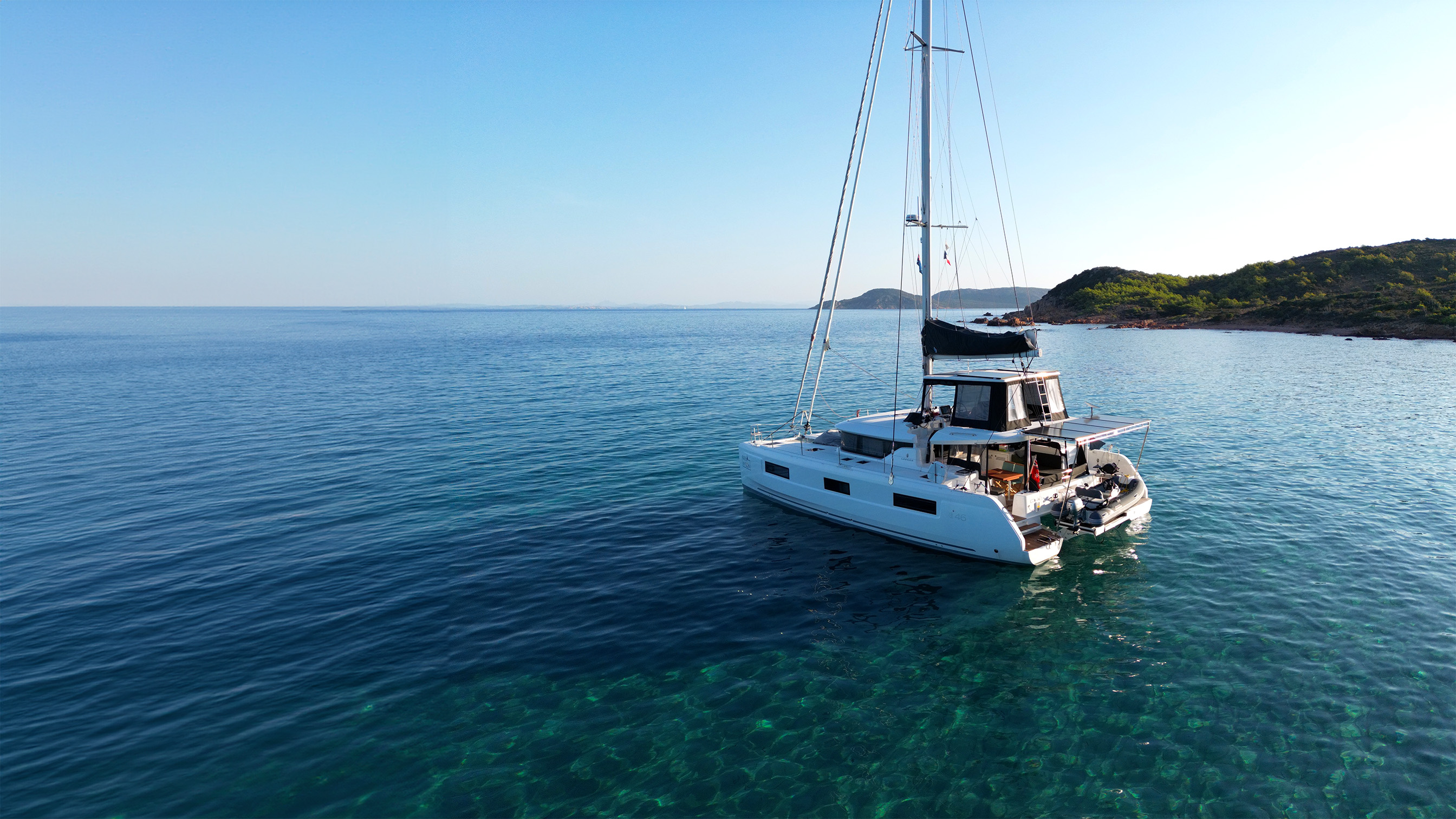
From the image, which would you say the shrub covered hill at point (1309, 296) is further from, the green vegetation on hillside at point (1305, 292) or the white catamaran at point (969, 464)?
the white catamaran at point (969, 464)

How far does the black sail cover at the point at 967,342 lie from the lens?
58.6 ft

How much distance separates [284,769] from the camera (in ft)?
31.3

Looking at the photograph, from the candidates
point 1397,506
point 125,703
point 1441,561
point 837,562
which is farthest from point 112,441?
point 1397,506

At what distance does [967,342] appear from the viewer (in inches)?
747

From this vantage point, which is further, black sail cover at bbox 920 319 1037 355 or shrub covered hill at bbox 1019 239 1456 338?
shrub covered hill at bbox 1019 239 1456 338

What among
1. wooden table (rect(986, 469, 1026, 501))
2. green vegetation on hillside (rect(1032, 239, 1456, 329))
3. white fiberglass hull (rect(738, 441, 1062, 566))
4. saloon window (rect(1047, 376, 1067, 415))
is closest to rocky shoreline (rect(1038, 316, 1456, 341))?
green vegetation on hillside (rect(1032, 239, 1456, 329))

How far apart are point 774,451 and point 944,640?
30.3ft

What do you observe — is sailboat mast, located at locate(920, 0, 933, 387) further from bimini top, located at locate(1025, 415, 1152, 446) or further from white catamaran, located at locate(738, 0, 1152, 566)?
bimini top, located at locate(1025, 415, 1152, 446)

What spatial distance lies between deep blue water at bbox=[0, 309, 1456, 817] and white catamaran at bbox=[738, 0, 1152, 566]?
1069mm

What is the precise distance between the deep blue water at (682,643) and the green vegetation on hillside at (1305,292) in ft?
253

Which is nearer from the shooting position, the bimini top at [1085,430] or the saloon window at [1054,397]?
the bimini top at [1085,430]

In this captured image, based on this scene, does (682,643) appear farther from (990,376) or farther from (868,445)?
(990,376)

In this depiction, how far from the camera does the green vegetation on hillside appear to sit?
82375 millimetres

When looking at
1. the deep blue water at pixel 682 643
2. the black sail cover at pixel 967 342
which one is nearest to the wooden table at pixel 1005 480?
the deep blue water at pixel 682 643
